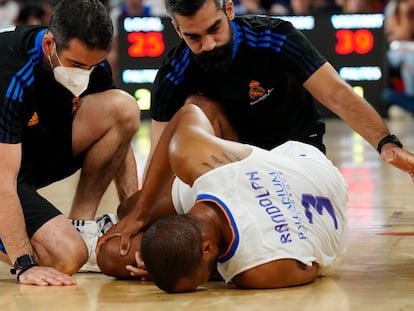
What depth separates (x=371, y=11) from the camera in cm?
1095

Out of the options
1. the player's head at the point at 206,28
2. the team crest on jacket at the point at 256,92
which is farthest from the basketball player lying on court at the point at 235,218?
the team crest on jacket at the point at 256,92

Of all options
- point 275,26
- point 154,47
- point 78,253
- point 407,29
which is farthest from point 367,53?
point 78,253

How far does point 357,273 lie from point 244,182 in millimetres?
661

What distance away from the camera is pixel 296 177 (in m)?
3.90

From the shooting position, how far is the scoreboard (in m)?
10.6

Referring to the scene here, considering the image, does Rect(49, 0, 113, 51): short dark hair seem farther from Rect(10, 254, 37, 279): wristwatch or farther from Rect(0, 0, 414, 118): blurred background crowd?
Rect(0, 0, 414, 118): blurred background crowd

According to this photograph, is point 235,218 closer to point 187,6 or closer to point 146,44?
point 187,6

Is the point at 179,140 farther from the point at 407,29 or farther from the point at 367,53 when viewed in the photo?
the point at 407,29

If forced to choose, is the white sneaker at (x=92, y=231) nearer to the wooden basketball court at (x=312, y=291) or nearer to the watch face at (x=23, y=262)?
the wooden basketball court at (x=312, y=291)

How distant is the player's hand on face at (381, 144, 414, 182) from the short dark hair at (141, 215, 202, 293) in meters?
1.00

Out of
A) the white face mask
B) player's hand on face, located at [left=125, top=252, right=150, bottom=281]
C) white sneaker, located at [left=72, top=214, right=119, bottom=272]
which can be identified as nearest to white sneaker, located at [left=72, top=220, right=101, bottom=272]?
white sneaker, located at [left=72, top=214, right=119, bottom=272]

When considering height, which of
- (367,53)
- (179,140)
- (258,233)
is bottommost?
(367,53)

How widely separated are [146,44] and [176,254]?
7.32 metres

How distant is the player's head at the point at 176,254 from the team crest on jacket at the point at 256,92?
1.19m
